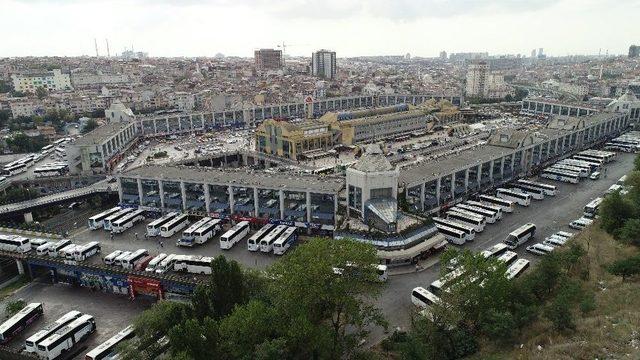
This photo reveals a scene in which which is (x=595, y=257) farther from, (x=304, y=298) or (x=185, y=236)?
(x=185, y=236)

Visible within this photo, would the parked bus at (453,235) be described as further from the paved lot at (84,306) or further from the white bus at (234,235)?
the paved lot at (84,306)

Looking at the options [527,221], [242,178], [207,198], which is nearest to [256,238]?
[242,178]

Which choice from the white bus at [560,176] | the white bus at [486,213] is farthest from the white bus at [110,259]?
the white bus at [560,176]

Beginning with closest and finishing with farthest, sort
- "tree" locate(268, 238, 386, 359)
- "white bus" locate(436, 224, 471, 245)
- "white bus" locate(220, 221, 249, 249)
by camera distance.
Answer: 1. "tree" locate(268, 238, 386, 359)
2. "white bus" locate(436, 224, 471, 245)
3. "white bus" locate(220, 221, 249, 249)

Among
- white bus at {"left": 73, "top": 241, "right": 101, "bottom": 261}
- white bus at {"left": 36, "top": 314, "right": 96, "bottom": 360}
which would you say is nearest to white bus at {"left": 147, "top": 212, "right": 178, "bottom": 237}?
white bus at {"left": 73, "top": 241, "right": 101, "bottom": 261}

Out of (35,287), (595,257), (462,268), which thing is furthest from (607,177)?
(35,287)

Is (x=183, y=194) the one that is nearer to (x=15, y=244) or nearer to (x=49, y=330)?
(x=15, y=244)

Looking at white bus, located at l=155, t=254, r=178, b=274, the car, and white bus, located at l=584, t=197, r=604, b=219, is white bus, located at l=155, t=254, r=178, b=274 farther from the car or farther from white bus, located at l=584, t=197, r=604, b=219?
white bus, located at l=584, t=197, r=604, b=219
